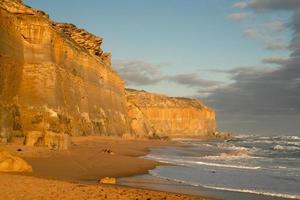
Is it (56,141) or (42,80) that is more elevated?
(42,80)

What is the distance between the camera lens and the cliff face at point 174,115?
130 meters

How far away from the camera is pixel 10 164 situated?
527 inches

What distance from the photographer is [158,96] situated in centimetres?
13925

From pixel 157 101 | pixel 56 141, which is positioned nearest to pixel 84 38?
pixel 56 141

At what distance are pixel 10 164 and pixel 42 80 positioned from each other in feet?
67.7

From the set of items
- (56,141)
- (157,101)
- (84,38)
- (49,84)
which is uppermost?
(84,38)

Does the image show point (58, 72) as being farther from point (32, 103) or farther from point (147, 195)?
point (147, 195)

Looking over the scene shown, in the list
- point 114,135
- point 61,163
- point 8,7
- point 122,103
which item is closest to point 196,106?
point 122,103

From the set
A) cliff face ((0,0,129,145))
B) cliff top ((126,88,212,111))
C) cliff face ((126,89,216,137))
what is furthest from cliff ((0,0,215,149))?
cliff top ((126,88,212,111))

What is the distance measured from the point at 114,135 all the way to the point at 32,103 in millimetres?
21385

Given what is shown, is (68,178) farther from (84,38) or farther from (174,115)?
(174,115)

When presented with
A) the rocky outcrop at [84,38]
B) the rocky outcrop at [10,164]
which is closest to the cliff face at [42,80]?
the rocky outcrop at [84,38]

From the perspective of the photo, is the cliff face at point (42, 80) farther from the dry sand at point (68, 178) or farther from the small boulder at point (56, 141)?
the dry sand at point (68, 178)

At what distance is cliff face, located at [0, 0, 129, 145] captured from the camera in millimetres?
28625
